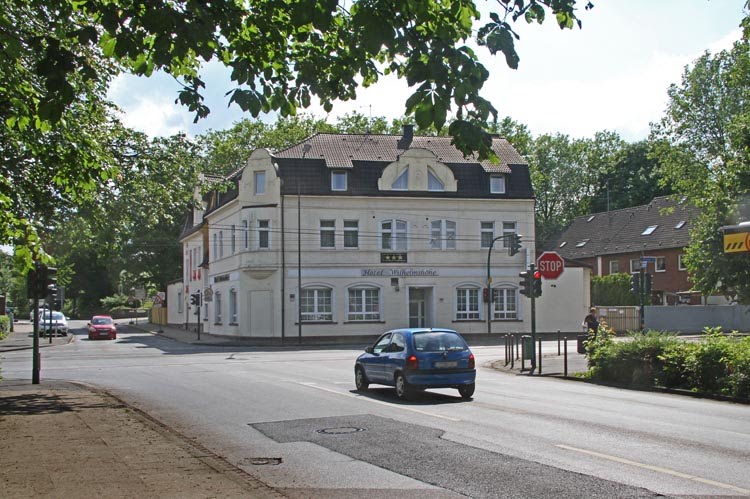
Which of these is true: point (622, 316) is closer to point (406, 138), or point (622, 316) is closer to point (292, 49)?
point (406, 138)

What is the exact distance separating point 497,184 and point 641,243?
874 inches

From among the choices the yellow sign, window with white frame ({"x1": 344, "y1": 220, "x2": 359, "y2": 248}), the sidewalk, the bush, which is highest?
window with white frame ({"x1": 344, "y1": 220, "x2": 359, "y2": 248})

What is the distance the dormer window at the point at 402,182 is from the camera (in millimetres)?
48250

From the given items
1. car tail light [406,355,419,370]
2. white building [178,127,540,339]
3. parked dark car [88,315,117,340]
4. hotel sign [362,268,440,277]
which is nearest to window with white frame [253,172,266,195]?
white building [178,127,540,339]

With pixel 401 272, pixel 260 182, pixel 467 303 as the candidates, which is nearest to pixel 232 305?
pixel 260 182

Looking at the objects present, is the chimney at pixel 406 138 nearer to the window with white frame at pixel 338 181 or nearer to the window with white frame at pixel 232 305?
the window with white frame at pixel 338 181

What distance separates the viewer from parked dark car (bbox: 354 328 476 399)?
55.7 ft

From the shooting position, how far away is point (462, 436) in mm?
11906

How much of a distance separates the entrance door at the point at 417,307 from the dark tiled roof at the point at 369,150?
7.90 m

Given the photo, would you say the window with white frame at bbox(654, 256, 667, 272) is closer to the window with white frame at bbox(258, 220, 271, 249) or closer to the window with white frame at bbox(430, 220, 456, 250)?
the window with white frame at bbox(430, 220, 456, 250)

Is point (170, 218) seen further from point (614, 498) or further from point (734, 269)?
point (734, 269)

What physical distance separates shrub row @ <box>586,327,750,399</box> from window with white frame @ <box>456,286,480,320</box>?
2600cm

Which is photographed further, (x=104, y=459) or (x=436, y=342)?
(x=436, y=342)

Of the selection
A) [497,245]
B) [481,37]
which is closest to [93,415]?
[481,37]
